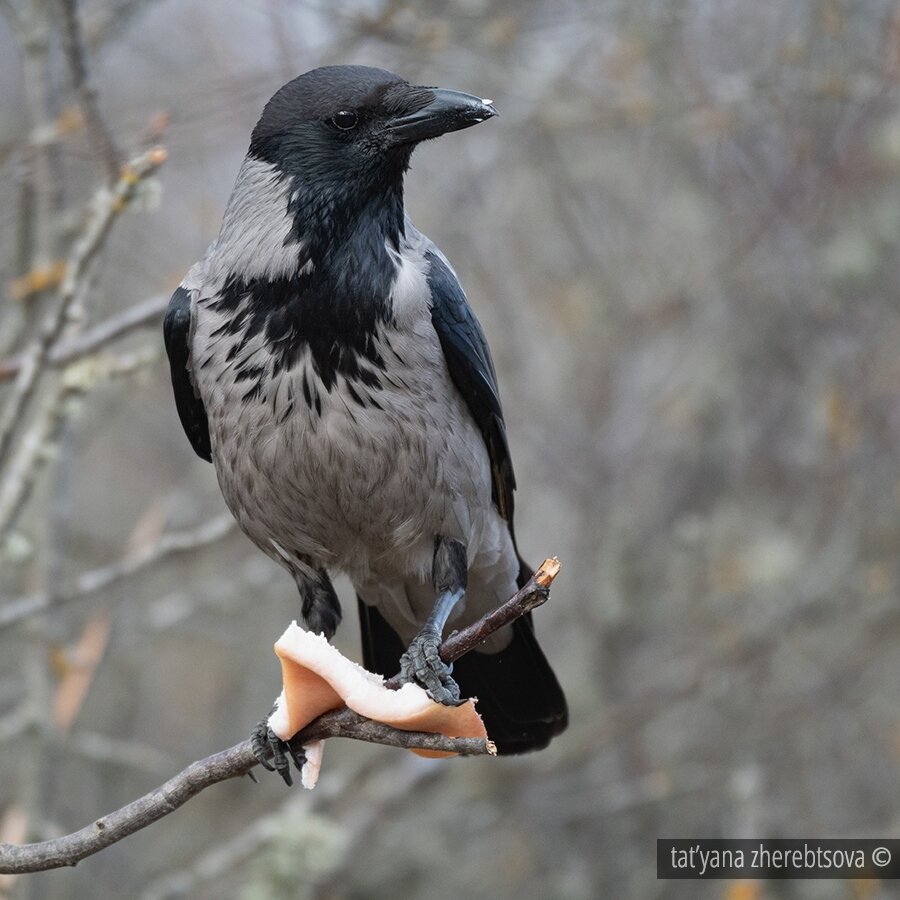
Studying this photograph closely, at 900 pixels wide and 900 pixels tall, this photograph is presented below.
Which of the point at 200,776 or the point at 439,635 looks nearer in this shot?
the point at 200,776

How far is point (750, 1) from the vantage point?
25.7ft

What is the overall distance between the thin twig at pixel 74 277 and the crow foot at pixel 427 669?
135 centimetres

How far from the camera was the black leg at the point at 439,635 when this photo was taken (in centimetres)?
357

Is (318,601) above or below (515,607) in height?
above

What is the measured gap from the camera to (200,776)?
2904 mm

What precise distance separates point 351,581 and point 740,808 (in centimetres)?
234

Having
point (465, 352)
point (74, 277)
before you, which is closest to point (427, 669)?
point (465, 352)

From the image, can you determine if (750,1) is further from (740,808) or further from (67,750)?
(67,750)

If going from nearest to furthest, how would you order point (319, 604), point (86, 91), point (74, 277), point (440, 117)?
point (74, 277), point (440, 117), point (86, 91), point (319, 604)

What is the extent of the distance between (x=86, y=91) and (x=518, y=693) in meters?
2.40

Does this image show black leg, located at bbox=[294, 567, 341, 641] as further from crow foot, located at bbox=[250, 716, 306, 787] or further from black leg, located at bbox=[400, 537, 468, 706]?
crow foot, located at bbox=[250, 716, 306, 787]

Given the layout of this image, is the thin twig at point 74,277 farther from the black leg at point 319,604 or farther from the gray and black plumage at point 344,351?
the black leg at point 319,604

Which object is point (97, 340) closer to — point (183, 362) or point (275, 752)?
point (183, 362)

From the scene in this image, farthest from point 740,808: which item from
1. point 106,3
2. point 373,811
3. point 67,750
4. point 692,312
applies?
point 106,3
